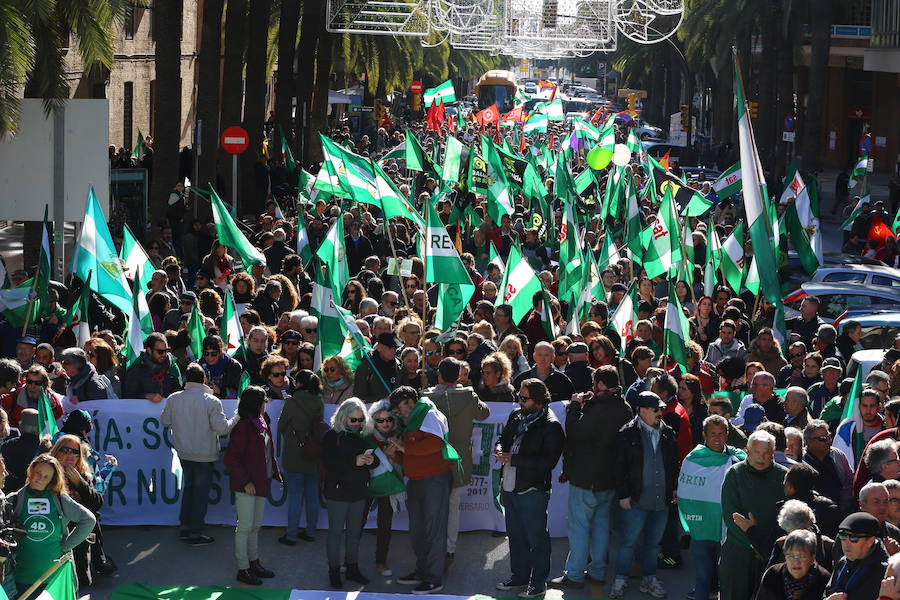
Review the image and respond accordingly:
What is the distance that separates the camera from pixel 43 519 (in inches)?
332

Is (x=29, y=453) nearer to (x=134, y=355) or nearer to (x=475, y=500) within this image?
(x=134, y=355)

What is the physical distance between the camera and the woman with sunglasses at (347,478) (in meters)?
9.86

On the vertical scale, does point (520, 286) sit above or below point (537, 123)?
below

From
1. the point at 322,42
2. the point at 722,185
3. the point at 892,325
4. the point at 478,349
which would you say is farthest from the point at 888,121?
the point at 478,349

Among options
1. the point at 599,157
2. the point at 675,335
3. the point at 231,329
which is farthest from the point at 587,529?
the point at 599,157

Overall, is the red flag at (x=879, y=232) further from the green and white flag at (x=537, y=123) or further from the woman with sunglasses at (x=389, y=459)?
the green and white flag at (x=537, y=123)

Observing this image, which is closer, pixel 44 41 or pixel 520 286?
pixel 520 286

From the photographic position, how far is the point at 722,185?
82.4 feet

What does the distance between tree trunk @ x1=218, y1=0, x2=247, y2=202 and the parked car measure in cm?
1426

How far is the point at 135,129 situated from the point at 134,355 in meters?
31.6

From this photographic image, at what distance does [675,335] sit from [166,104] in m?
14.6

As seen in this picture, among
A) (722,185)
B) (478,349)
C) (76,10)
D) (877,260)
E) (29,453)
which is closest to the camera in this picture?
(29,453)

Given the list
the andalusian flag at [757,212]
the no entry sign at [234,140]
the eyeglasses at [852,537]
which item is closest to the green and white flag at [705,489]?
the eyeglasses at [852,537]

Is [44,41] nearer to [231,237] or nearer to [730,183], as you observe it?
[231,237]
